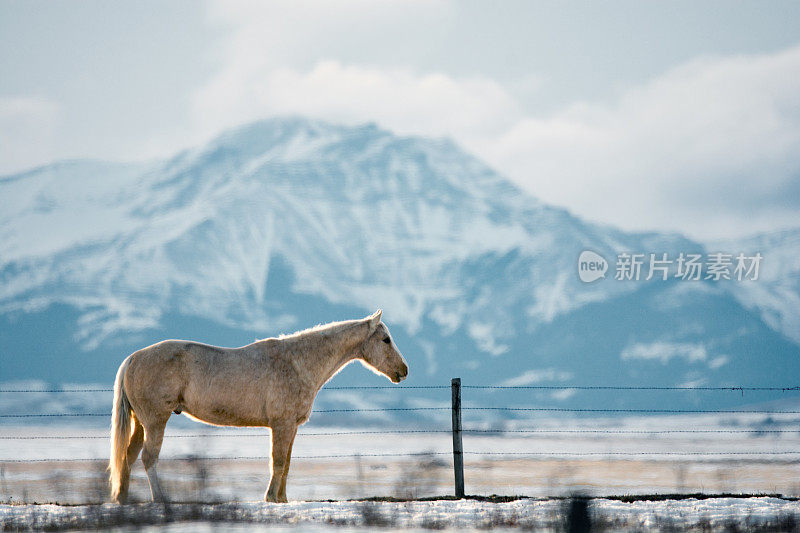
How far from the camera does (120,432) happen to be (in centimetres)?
1002

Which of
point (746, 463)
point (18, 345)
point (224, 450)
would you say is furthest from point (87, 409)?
point (746, 463)

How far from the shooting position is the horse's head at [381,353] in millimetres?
10648

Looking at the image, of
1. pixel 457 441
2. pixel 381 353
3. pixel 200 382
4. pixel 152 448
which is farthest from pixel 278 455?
Answer: pixel 457 441

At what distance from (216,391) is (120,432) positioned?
1.10 meters

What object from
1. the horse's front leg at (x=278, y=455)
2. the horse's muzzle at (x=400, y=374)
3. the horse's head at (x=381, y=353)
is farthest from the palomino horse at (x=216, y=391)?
the horse's muzzle at (x=400, y=374)

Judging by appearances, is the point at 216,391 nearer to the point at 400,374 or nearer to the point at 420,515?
the point at 400,374

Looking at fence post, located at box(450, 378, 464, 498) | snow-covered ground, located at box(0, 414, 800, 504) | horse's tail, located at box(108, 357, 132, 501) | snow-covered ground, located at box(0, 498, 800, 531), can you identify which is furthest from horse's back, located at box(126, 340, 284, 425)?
fence post, located at box(450, 378, 464, 498)

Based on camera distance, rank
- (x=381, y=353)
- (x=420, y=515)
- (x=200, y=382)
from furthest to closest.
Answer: (x=381, y=353) → (x=200, y=382) → (x=420, y=515)

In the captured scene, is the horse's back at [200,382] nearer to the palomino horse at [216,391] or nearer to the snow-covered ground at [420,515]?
the palomino horse at [216,391]

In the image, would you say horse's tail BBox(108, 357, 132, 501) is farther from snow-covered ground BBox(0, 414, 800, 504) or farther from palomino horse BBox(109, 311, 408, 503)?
snow-covered ground BBox(0, 414, 800, 504)

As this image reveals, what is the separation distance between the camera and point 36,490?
15.1m

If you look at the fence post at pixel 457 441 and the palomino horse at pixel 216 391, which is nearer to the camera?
the palomino horse at pixel 216 391

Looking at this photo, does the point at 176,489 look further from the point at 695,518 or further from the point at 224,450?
the point at 224,450

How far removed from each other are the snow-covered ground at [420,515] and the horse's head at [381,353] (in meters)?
1.51
